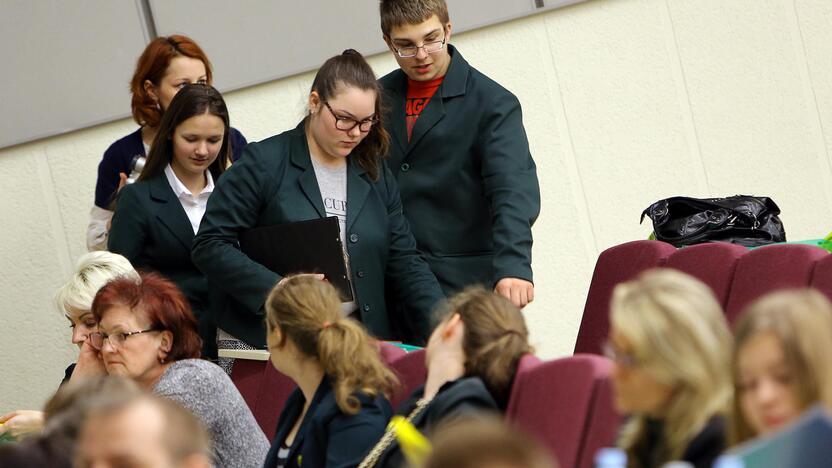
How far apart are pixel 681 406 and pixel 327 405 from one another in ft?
3.84

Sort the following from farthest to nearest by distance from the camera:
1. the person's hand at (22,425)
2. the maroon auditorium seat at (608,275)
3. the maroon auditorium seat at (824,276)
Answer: the maroon auditorium seat at (608,275), the person's hand at (22,425), the maroon auditorium seat at (824,276)

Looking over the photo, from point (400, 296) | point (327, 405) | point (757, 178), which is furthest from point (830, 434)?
point (757, 178)

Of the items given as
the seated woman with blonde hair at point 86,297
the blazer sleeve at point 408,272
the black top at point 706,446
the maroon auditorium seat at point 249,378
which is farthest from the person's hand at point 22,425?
the black top at point 706,446

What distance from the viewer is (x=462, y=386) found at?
7.25ft

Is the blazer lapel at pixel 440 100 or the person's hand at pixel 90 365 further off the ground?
the blazer lapel at pixel 440 100

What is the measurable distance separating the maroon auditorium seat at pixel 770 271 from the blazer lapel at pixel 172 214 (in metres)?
1.73

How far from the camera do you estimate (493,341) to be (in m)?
2.34

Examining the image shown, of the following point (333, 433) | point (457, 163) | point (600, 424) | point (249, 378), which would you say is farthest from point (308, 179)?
point (600, 424)

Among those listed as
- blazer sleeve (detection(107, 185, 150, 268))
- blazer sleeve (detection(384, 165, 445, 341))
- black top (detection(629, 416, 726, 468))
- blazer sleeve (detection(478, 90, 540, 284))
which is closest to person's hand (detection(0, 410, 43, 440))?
blazer sleeve (detection(107, 185, 150, 268))

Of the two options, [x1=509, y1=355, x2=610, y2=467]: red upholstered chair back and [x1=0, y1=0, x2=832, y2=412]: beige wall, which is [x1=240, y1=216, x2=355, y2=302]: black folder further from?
[x1=0, y1=0, x2=832, y2=412]: beige wall

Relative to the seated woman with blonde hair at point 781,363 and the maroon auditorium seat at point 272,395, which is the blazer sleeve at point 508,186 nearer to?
the maroon auditorium seat at point 272,395

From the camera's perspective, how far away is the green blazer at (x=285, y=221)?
3.43 metres

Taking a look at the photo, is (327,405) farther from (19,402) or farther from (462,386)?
(19,402)

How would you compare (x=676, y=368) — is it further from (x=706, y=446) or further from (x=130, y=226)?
(x=130, y=226)
